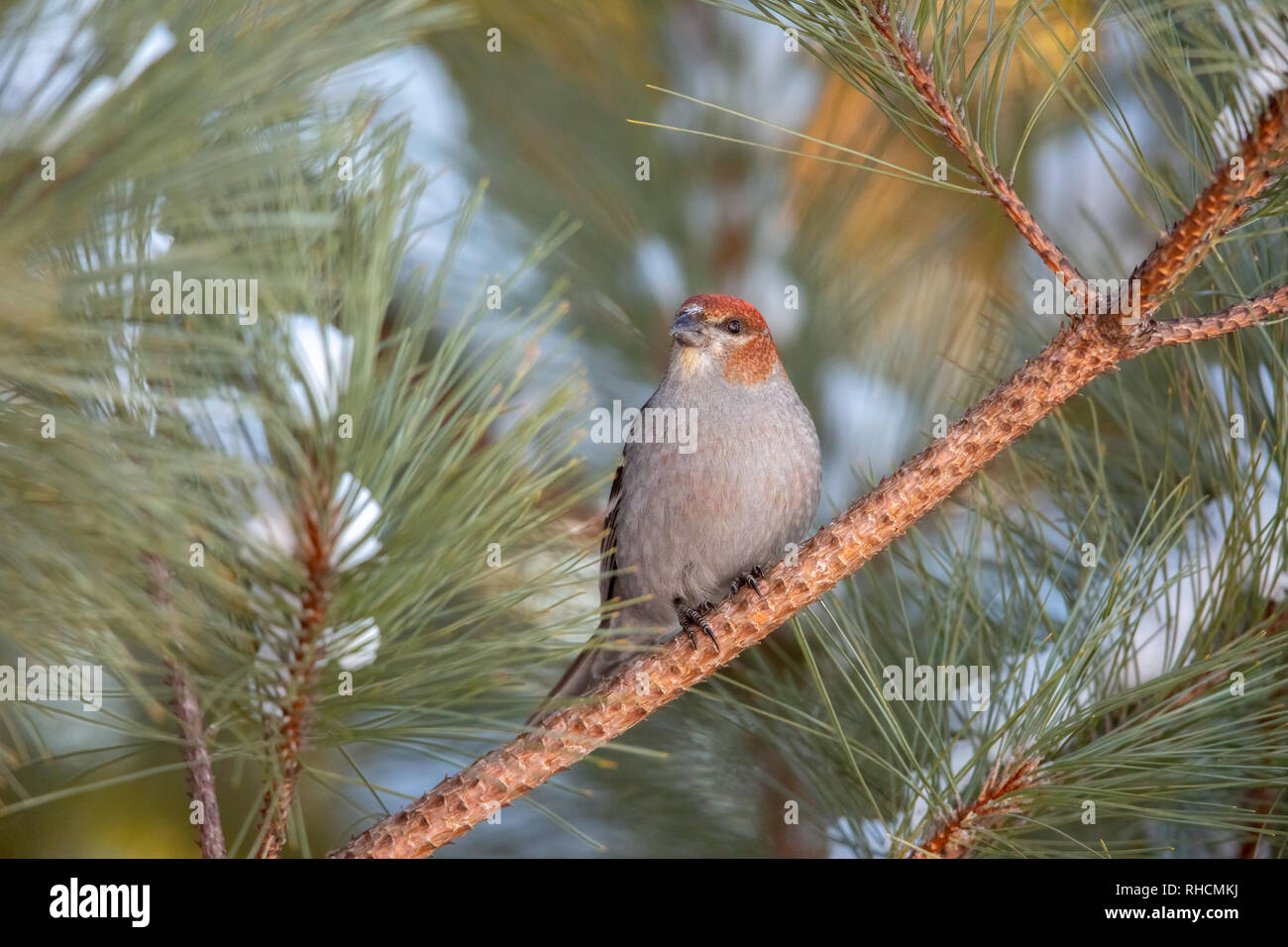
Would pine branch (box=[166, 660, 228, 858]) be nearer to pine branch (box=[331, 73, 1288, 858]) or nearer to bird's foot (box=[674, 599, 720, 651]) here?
pine branch (box=[331, 73, 1288, 858])

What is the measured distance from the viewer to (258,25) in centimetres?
117

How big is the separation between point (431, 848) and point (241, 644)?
432mm

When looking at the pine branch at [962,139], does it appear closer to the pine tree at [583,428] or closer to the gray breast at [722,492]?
the pine tree at [583,428]

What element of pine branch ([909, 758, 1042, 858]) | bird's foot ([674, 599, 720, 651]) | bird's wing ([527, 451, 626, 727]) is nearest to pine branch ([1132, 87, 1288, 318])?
pine branch ([909, 758, 1042, 858])

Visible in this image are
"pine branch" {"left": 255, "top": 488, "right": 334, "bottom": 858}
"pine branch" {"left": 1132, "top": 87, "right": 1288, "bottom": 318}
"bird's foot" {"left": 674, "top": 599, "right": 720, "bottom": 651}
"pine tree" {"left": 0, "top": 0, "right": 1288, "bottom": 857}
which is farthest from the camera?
"bird's foot" {"left": 674, "top": 599, "right": 720, "bottom": 651}

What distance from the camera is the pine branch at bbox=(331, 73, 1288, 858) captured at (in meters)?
1.60

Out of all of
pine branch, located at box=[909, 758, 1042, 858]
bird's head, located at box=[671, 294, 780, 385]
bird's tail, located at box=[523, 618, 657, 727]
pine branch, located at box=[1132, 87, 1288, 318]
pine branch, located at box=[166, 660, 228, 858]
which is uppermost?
bird's head, located at box=[671, 294, 780, 385]

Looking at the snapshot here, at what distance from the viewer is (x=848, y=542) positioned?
1862 millimetres

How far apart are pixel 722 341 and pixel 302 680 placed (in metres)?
1.75

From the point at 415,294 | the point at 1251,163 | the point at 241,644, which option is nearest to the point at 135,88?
the point at 415,294

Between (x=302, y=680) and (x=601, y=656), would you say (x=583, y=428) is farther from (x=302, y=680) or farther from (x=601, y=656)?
(x=601, y=656)

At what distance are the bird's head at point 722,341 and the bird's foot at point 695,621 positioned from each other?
2.10 feet

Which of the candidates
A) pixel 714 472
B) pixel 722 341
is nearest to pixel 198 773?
pixel 714 472

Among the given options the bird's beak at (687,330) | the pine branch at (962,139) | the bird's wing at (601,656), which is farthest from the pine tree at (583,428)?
the bird's beak at (687,330)
